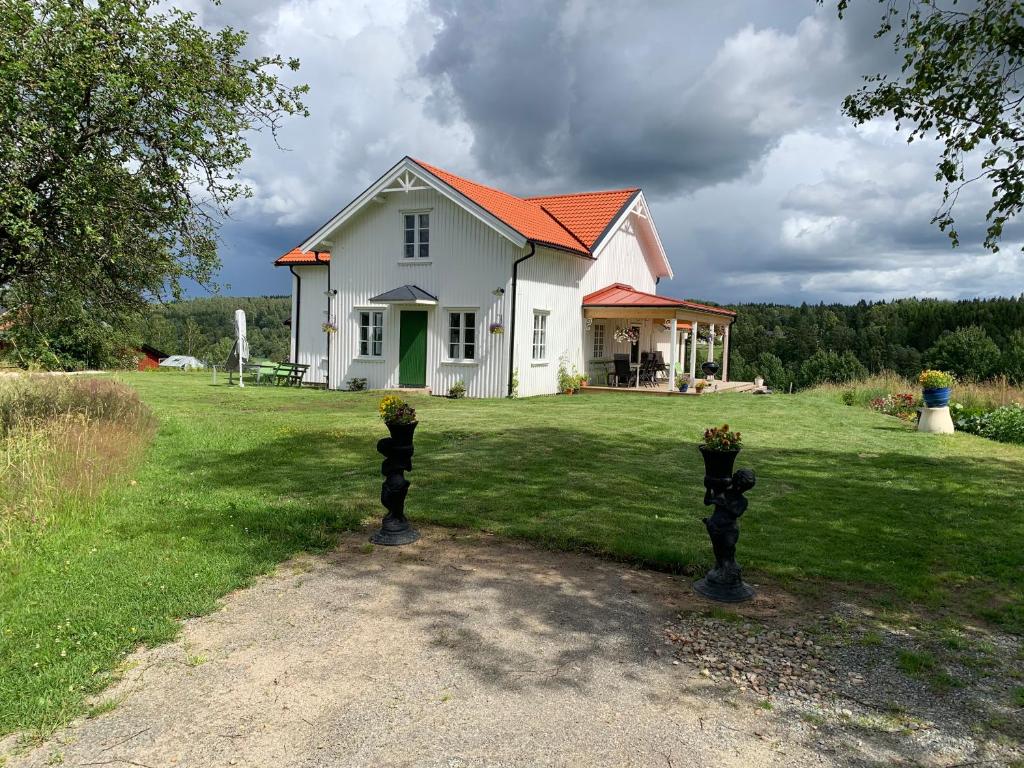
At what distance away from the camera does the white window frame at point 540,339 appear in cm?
1900

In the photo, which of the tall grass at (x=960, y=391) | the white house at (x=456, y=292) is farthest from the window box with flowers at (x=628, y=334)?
the tall grass at (x=960, y=391)

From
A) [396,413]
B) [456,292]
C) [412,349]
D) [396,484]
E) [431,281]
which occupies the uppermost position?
[431,281]

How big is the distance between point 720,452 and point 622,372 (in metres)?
17.5

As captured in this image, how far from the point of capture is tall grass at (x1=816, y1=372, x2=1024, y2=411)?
631 inches

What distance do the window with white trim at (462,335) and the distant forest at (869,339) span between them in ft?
86.2

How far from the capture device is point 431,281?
19156mm

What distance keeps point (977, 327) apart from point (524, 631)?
54.9 meters

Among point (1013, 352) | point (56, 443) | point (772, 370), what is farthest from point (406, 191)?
point (1013, 352)

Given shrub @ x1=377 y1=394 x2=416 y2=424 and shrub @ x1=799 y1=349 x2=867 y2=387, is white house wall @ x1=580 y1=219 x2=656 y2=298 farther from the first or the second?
shrub @ x1=799 y1=349 x2=867 y2=387

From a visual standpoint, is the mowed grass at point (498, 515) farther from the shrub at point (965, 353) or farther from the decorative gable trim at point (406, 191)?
the shrub at point (965, 353)

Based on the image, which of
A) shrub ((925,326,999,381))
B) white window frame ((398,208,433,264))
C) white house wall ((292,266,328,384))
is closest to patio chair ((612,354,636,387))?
white window frame ((398,208,433,264))

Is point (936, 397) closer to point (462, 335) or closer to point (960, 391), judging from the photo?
point (960, 391)

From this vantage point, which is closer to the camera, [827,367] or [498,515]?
[498,515]

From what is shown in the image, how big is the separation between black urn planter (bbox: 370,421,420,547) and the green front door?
1348 cm
